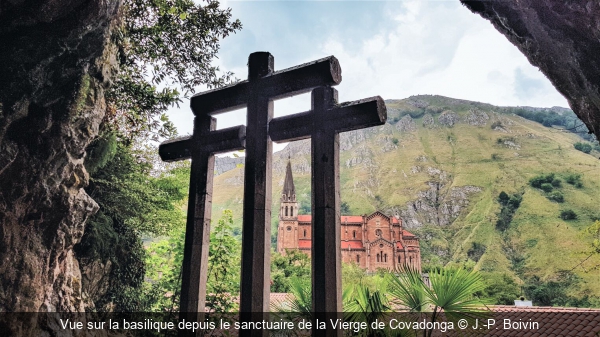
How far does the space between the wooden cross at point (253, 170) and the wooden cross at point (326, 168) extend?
191 millimetres

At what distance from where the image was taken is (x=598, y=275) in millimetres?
55375

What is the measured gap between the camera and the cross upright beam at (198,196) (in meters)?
3.53

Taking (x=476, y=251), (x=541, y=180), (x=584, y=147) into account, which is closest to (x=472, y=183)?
(x=541, y=180)

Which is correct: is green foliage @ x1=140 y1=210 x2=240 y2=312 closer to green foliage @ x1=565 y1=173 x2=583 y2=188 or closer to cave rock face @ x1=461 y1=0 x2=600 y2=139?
cave rock face @ x1=461 y1=0 x2=600 y2=139

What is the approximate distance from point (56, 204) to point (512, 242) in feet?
272

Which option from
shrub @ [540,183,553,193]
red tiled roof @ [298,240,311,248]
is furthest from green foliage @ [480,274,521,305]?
shrub @ [540,183,553,193]

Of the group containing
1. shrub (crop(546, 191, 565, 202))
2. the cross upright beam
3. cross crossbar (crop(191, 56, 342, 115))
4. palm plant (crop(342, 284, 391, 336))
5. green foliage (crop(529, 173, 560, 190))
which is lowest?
palm plant (crop(342, 284, 391, 336))

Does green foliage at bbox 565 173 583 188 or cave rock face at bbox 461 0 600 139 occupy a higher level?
green foliage at bbox 565 173 583 188

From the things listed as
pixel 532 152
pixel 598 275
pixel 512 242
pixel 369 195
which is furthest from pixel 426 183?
pixel 598 275

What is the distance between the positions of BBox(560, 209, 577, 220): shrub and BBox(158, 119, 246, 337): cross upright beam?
88814 millimetres

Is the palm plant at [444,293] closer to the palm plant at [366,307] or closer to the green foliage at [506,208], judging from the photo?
the palm plant at [366,307]

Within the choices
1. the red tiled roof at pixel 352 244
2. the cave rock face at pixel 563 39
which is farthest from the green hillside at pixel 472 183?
the cave rock face at pixel 563 39

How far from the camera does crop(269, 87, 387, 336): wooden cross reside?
9.59 feet

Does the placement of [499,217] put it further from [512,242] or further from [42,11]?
[42,11]
